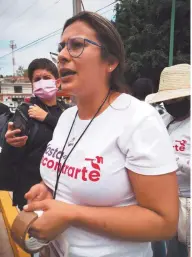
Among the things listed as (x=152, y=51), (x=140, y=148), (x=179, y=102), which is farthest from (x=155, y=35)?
(x=140, y=148)

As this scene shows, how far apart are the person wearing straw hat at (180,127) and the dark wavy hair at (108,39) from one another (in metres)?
0.76

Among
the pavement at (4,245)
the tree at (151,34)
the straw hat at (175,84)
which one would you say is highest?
the tree at (151,34)

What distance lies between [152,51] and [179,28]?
189cm

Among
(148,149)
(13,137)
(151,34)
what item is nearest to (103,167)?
(148,149)

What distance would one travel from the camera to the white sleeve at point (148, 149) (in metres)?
1.06

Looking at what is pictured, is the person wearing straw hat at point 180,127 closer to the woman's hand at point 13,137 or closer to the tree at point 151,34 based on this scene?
the woman's hand at point 13,137

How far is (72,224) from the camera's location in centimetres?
112

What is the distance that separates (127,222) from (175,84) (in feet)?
4.20

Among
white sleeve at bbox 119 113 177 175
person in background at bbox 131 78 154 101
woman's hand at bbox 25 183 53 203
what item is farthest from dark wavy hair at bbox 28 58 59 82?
white sleeve at bbox 119 113 177 175

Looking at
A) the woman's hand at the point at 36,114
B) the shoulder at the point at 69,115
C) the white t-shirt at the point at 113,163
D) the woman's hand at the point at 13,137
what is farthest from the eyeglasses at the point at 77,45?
the woman's hand at the point at 36,114

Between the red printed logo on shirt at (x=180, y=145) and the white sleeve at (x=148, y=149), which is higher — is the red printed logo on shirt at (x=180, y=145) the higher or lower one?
the lower one

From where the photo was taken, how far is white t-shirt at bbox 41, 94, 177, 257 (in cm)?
108

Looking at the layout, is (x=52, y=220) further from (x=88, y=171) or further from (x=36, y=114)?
(x=36, y=114)

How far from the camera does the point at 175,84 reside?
210 cm
